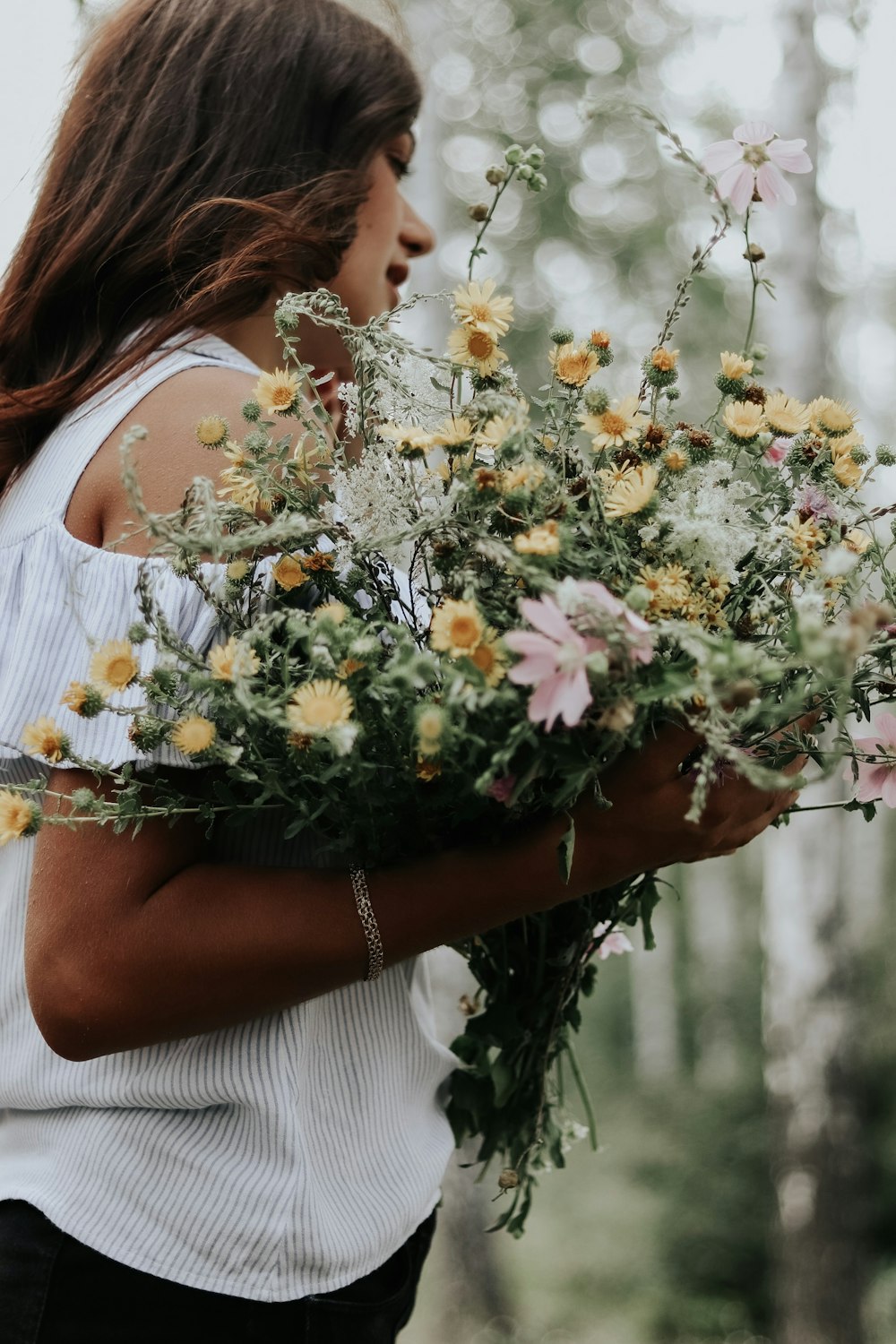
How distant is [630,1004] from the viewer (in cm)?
1567

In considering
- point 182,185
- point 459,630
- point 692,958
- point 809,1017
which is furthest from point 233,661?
point 692,958

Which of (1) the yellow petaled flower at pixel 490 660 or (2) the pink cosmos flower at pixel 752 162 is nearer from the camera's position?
(1) the yellow petaled flower at pixel 490 660

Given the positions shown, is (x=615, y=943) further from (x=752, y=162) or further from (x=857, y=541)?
(x=752, y=162)

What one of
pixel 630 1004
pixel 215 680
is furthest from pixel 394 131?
pixel 630 1004

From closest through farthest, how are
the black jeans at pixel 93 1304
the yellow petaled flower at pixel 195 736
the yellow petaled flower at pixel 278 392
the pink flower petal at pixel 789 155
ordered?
the yellow petaled flower at pixel 195 736 → the yellow petaled flower at pixel 278 392 → the black jeans at pixel 93 1304 → the pink flower petal at pixel 789 155

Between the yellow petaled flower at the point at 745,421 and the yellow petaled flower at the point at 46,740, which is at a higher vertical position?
the yellow petaled flower at the point at 745,421

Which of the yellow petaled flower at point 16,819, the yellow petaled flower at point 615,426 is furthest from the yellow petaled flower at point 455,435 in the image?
the yellow petaled flower at point 16,819

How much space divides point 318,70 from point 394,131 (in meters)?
0.13

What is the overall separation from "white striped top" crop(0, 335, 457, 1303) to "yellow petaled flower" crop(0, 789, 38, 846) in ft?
0.30

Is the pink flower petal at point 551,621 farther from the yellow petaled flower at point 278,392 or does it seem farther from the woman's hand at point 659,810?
the yellow petaled flower at point 278,392

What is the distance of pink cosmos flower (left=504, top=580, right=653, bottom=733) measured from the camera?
81 cm

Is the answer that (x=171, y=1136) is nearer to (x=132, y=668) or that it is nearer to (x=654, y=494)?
(x=132, y=668)

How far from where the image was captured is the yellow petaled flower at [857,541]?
110cm

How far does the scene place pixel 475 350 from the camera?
1050 mm
